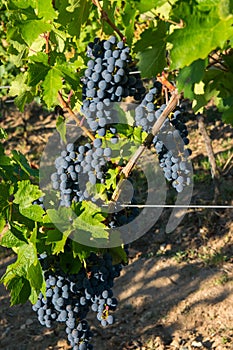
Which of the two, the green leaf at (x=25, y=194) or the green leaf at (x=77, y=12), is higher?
the green leaf at (x=77, y=12)

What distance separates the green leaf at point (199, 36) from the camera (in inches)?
41.9

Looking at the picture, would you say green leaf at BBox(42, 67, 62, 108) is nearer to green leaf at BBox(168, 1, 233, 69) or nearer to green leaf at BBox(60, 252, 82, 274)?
green leaf at BBox(60, 252, 82, 274)

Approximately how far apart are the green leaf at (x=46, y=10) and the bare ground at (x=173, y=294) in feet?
8.64

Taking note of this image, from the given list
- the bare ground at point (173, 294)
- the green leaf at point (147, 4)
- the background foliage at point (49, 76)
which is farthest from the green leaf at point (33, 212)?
the bare ground at point (173, 294)

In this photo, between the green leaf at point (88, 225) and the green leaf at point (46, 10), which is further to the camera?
the green leaf at point (88, 225)

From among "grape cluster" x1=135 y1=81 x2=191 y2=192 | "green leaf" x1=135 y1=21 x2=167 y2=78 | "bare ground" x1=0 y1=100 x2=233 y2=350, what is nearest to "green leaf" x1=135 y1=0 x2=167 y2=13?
"green leaf" x1=135 y1=21 x2=167 y2=78

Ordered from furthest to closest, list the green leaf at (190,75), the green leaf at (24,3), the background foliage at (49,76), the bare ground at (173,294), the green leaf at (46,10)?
the bare ground at (173,294)
the green leaf at (24,3)
the green leaf at (46,10)
the background foliage at (49,76)
the green leaf at (190,75)

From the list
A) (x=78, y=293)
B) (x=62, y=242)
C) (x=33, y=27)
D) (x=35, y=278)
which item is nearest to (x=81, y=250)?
(x=62, y=242)

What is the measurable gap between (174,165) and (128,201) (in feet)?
0.78

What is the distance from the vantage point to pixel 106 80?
201cm

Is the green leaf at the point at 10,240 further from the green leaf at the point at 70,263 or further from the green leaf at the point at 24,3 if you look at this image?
the green leaf at the point at 24,3

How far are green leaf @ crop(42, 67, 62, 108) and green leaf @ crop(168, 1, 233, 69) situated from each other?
38.5 inches

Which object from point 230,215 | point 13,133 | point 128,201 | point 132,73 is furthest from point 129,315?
point 13,133

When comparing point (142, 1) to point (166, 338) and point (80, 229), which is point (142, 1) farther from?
point (166, 338)
